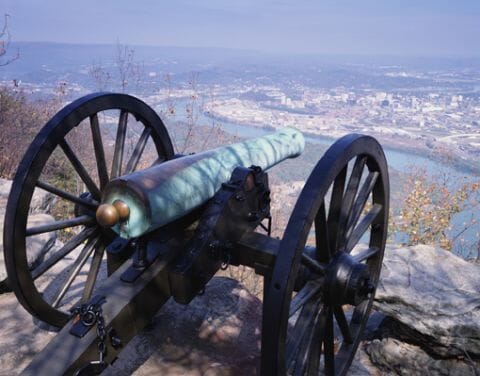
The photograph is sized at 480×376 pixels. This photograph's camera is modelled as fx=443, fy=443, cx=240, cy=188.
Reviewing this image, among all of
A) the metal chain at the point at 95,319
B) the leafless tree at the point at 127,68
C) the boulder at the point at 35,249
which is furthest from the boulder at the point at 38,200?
the metal chain at the point at 95,319

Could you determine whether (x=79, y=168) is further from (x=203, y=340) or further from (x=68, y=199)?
(x=203, y=340)

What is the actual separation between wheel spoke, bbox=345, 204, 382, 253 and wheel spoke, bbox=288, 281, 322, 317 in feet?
1.32

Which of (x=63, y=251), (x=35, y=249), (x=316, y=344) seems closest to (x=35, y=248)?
(x=35, y=249)

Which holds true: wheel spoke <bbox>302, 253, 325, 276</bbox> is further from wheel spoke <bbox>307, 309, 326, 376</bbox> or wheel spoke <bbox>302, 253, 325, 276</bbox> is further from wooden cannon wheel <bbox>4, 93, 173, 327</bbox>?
wooden cannon wheel <bbox>4, 93, 173, 327</bbox>

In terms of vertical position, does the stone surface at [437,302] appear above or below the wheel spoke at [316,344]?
below

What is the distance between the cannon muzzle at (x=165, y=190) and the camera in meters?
2.07

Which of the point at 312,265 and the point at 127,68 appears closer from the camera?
the point at 312,265

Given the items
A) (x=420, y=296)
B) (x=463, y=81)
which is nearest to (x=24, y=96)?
(x=420, y=296)

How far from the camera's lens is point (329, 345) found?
2572 millimetres

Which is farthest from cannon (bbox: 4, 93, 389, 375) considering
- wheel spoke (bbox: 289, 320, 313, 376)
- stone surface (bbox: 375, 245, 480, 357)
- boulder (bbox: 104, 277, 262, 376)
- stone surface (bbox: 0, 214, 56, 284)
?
stone surface (bbox: 0, 214, 56, 284)

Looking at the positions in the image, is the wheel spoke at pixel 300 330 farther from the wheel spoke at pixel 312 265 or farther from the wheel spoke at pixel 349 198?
the wheel spoke at pixel 349 198

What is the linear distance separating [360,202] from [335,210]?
1.22 ft

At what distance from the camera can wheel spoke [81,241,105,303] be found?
2973 millimetres

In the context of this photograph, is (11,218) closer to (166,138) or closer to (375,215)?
(166,138)
